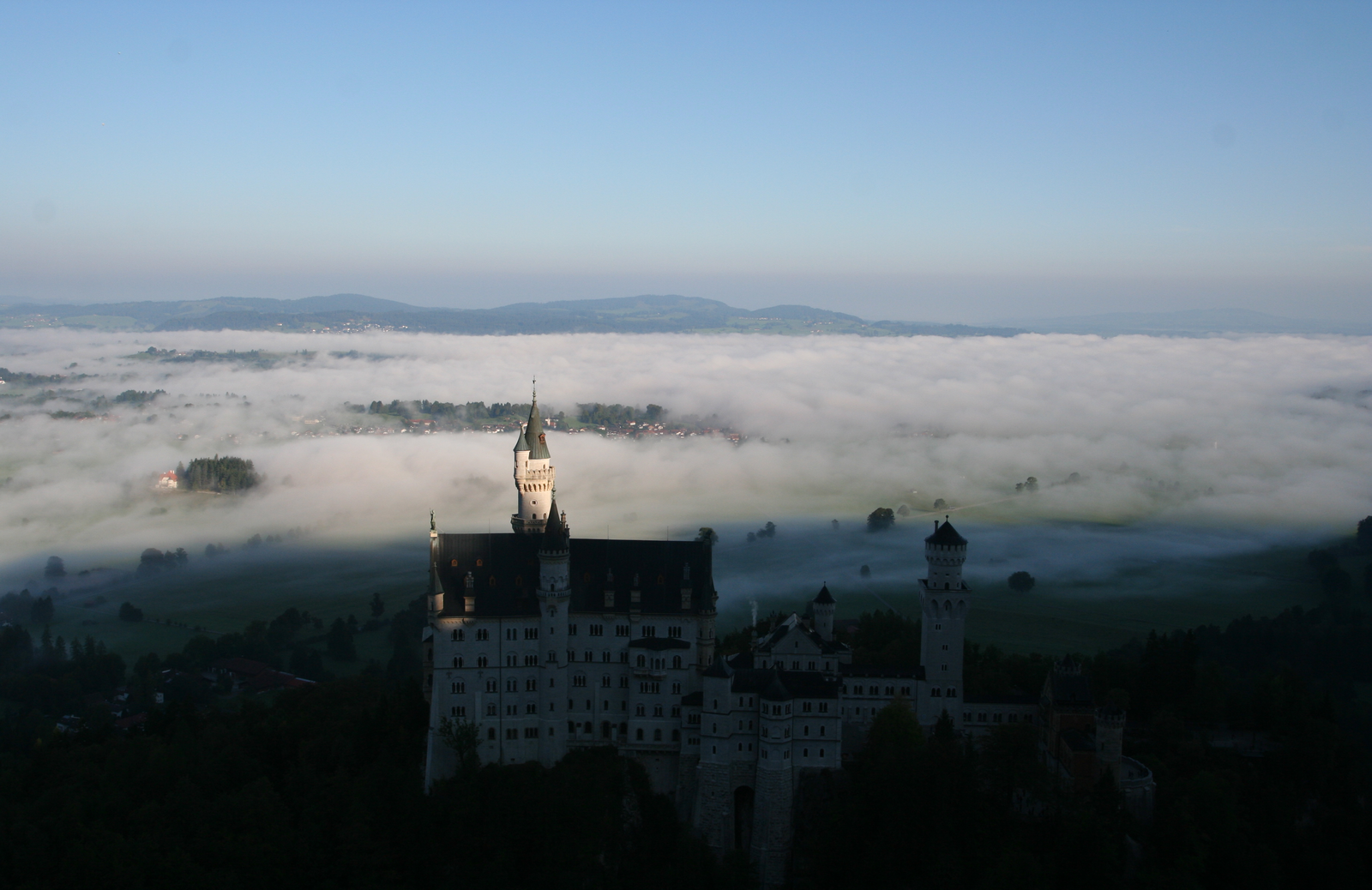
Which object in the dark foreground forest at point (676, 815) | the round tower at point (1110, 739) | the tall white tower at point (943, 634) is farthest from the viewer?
the tall white tower at point (943, 634)

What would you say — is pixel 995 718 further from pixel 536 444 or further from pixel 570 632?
pixel 536 444

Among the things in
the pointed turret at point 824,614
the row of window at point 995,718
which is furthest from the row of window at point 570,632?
the row of window at point 995,718

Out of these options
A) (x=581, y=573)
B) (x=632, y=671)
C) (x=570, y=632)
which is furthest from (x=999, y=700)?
(x=581, y=573)

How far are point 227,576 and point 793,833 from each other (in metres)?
125

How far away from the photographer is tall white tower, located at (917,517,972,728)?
6550 cm

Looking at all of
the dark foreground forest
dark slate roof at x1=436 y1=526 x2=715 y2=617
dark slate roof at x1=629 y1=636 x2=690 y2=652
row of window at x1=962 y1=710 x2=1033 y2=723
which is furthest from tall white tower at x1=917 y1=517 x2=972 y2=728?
dark slate roof at x1=629 y1=636 x2=690 y2=652

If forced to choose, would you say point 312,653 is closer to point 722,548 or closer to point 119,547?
point 722,548

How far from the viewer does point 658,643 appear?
215 ft

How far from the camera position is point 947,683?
65.9m

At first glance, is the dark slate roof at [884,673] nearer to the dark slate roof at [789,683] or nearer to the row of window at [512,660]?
the dark slate roof at [789,683]

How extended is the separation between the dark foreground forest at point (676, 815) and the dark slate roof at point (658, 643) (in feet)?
21.6

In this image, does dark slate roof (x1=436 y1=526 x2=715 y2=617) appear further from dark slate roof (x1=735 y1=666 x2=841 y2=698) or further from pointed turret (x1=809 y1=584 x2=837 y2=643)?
pointed turret (x1=809 y1=584 x2=837 y2=643)

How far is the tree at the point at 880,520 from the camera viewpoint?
558 feet

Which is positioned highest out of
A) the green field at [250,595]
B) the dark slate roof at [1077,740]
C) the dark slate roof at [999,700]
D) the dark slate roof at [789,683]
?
the dark slate roof at [789,683]
